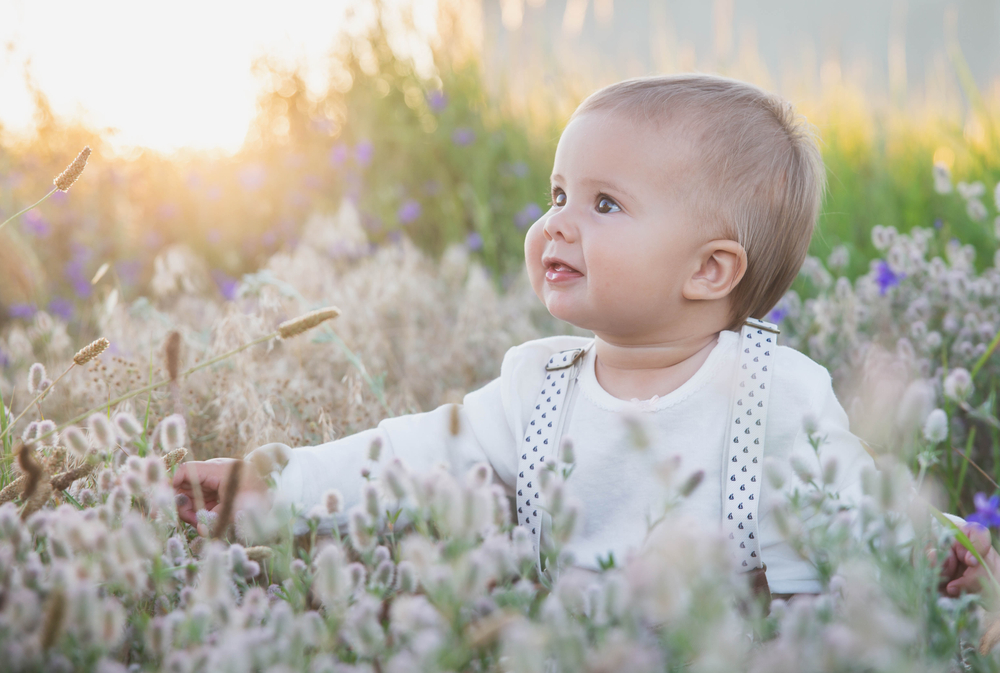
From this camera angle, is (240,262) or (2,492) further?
(240,262)

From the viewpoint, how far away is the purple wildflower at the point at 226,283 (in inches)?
157

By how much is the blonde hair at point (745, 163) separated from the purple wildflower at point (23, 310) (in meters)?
2.97

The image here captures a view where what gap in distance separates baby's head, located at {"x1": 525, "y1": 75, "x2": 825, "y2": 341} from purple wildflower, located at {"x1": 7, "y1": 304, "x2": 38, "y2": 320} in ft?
9.26

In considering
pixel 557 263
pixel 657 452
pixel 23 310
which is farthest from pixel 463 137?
pixel 657 452

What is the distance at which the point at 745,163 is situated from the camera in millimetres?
1871

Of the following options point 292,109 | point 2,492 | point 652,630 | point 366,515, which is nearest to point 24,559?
point 2,492

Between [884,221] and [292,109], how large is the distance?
400 cm

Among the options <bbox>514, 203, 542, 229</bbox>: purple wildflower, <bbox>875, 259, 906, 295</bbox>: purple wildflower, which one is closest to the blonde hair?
<bbox>875, 259, 906, 295</bbox>: purple wildflower

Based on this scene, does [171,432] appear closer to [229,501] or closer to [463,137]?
[229,501]

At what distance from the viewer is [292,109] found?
5637 mm

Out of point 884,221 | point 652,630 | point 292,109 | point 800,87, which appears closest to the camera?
point 652,630

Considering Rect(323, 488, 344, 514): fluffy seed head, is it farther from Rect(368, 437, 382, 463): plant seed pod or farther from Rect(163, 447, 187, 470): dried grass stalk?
Rect(163, 447, 187, 470): dried grass stalk

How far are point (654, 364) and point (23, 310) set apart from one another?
3.12 m

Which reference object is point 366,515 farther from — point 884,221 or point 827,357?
point 884,221
